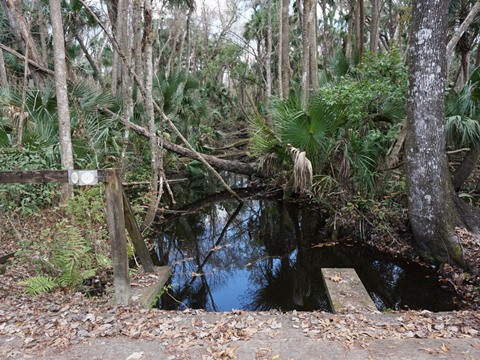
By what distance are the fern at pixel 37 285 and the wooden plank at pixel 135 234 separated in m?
1.02

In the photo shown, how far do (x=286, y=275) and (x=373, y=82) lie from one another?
4056mm

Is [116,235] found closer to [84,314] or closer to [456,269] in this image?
[84,314]

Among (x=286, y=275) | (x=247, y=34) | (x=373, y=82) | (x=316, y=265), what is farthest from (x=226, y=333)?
(x=247, y=34)

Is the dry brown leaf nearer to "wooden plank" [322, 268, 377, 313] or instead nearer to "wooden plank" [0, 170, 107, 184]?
"wooden plank" [322, 268, 377, 313]

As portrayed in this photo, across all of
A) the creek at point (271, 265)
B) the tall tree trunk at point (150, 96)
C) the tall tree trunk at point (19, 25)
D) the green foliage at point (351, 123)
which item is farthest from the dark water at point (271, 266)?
the tall tree trunk at point (19, 25)

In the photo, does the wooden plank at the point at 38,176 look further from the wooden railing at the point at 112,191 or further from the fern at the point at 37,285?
the fern at the point at 37,285

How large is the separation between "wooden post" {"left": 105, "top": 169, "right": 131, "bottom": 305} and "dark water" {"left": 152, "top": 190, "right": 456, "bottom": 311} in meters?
1.42

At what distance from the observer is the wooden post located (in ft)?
10.5

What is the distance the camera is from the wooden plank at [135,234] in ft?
11.8

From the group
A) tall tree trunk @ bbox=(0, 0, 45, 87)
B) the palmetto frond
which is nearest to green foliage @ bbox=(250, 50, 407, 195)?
the palmetto frond

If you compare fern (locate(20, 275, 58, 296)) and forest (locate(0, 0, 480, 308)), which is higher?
forest (locate(0, 0, 480, 308))

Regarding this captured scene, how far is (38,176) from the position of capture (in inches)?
126

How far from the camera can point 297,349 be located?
2.67 metres

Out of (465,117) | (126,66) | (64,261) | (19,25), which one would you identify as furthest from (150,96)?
(465,117)
